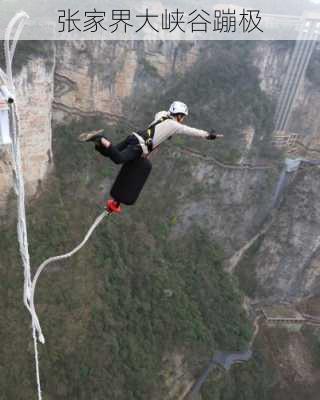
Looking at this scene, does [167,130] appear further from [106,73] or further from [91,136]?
[106,73]

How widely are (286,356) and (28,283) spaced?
18.2 m

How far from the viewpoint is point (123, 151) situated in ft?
11.3

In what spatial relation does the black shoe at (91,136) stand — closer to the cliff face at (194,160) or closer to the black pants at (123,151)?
the black pants at (123,151)

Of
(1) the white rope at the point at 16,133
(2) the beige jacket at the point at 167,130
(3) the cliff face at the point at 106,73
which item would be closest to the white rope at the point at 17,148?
(1) the white rope at the point at 16,133

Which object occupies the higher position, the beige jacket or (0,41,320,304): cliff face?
A: the beige jacket

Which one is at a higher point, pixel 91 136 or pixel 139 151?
pixel 91 136

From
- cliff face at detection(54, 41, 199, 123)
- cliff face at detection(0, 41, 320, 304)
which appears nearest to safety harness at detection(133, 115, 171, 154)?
cliff face at detection(0, 41, 320, 304)

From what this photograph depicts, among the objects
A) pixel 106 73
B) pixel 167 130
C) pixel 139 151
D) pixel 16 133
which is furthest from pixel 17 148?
pixel 106 73

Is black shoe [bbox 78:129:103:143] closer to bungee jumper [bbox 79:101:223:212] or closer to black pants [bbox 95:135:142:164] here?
black pants [bbox 95:135:142:164]

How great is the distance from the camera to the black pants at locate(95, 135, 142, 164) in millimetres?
3220

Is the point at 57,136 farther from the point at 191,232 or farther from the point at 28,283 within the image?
the point at 28,283

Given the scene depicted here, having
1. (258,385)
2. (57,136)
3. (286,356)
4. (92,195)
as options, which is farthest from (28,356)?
(286,356)

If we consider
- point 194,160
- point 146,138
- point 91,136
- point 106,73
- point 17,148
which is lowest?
point 194,160

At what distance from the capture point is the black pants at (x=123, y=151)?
3.22 m
